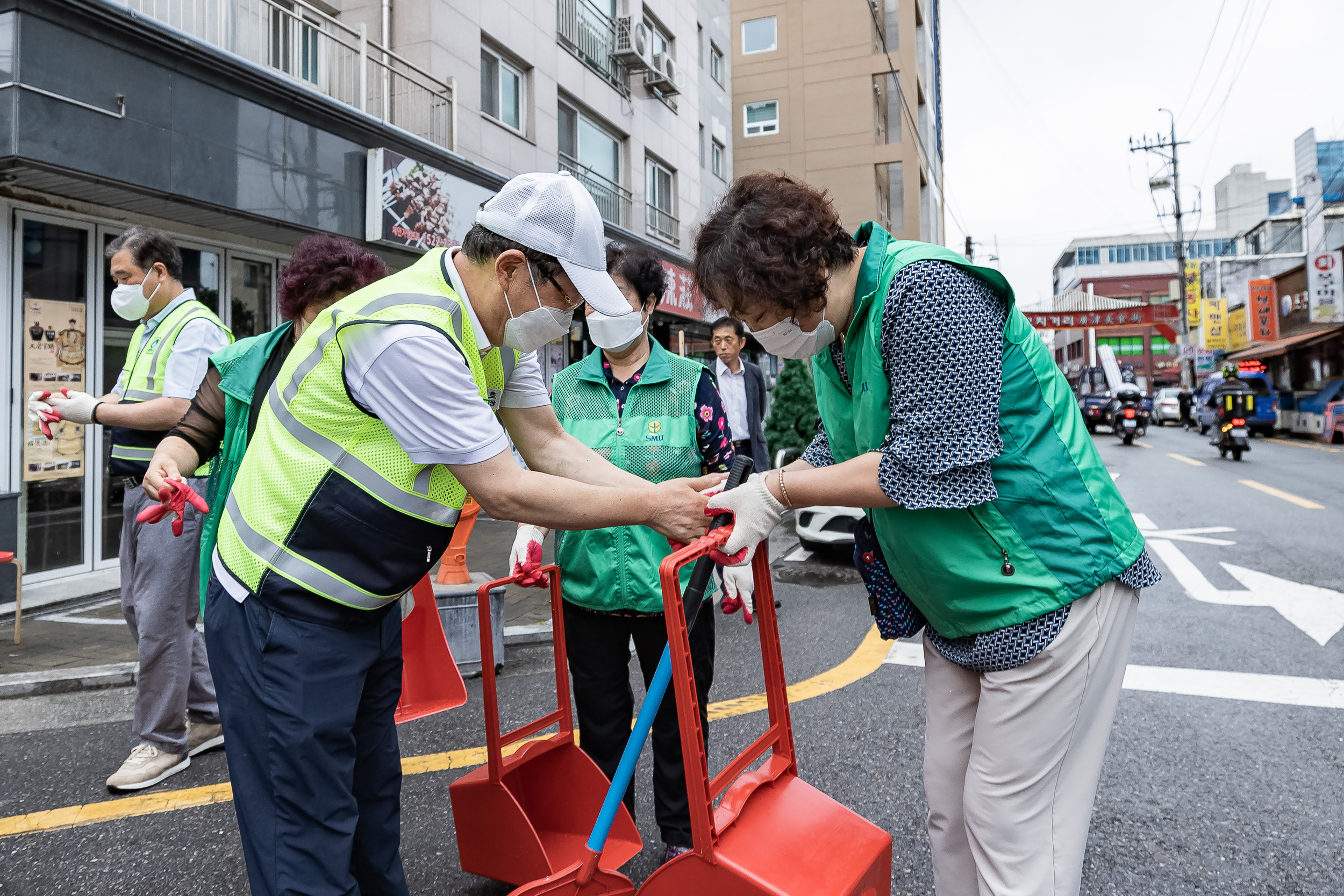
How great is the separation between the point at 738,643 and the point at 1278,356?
33984 millimetres

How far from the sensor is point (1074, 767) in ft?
5.79

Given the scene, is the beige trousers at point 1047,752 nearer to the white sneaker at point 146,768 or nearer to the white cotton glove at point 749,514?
the white cotton glove at point 749,514

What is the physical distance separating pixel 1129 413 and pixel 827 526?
58.5 ft

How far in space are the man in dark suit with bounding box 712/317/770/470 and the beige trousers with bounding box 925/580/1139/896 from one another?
14.8 ft

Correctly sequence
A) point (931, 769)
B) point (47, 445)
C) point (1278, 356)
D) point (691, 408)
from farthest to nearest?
point (1278, 356)
point (47, 445)
point (691, 408)
point (931, 769)

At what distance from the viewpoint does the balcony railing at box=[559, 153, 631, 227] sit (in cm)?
1402

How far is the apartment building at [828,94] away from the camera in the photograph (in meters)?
28.6

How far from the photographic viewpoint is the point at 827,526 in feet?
24.3

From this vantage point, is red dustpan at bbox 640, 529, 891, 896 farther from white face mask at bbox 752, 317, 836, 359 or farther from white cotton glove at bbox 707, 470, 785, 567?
white face mask at bbox 752, 317, 836, 359

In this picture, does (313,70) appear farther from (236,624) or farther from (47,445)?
(236,624)

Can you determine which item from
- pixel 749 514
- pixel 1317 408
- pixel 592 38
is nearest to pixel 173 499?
pixel 749 514

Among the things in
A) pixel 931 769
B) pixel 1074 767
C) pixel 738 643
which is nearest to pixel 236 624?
pixel 931 769

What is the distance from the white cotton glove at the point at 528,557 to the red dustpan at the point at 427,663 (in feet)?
1.42

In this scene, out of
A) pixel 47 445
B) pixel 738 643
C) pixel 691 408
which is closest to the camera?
pixel 691 408
